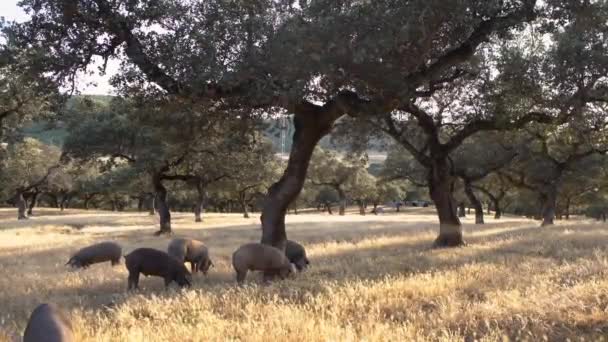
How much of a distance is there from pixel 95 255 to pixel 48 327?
1371 centimetres

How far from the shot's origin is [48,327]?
671 cm

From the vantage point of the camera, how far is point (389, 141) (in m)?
30.4

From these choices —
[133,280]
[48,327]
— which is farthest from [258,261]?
[48,327]

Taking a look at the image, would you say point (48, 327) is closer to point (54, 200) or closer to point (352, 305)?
point (352, 305)

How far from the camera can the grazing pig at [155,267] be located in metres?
13.6

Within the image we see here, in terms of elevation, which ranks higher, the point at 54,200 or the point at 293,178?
the point at 293,178

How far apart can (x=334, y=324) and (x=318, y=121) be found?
946 cm

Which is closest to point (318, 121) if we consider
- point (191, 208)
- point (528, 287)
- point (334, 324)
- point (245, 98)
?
point (245, 98)

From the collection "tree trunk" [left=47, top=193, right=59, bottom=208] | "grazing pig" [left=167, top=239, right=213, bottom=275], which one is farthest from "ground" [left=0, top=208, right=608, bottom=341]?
"tree trunk" [left=47, top=193, right=59, bottom=208]

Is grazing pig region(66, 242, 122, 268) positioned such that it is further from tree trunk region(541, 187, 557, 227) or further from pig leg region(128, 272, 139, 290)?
tree trunk region(541, 187, 557, 227)

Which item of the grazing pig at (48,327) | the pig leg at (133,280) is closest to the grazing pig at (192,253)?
the pig leg at (133,280)

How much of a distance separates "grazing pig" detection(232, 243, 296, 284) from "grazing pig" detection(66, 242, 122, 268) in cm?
808

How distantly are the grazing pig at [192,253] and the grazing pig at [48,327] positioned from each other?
963 centimetres

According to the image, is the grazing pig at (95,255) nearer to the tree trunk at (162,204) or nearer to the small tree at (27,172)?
the tree trunk at (162,204)
